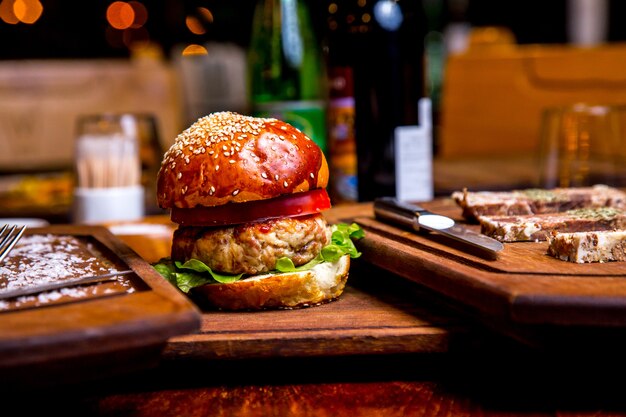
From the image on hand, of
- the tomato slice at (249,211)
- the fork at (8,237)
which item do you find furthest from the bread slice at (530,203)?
the fork at (8,237)

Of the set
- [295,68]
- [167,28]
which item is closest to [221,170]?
[295,68]

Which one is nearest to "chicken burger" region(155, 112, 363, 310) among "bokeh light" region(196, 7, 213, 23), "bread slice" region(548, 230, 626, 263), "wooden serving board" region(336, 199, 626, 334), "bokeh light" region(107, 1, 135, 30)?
"wooden serving board" region(336, 199, 626, 334)

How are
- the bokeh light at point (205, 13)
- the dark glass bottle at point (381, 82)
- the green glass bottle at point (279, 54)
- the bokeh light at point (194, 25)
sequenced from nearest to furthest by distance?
1. the dark glass bottle at point (381, 82)
2. the green glass bottle at point (279, 54)
3. the bokeh light at point (205, 13)
4. the bokeh light at point (194, 25)

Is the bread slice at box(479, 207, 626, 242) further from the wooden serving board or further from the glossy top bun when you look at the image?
the glossy top bun

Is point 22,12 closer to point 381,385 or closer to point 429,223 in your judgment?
point 429,223

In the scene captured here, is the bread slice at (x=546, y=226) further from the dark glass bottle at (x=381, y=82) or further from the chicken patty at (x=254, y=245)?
the dark glass bottle at (x=381, y=82)
